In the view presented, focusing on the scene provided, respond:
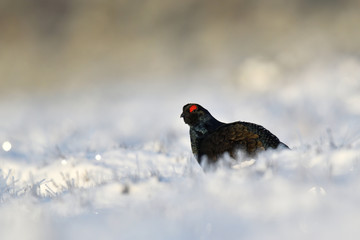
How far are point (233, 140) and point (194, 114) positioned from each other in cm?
106

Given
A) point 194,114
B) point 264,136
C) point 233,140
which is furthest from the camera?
point 194,114

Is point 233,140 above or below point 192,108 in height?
below

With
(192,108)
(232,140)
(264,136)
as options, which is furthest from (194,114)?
(264,136)

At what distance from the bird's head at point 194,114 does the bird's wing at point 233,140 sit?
625 mm

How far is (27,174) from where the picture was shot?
33.9ft

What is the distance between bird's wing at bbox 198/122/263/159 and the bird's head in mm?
625

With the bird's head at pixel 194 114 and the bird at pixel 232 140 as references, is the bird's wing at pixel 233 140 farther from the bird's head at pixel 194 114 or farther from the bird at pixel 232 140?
the bird's head at pixel 194 114

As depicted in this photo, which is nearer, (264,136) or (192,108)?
(264,136)

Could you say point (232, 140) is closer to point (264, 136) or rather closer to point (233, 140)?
A: point (233, 140)

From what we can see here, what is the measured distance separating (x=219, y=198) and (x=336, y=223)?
→ 44.9 inches

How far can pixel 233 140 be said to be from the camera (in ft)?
20.6

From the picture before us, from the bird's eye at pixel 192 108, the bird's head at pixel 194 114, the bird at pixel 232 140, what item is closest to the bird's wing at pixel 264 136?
the bird at pixel 232 140

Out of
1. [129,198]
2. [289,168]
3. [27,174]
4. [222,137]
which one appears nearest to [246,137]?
[222,137]

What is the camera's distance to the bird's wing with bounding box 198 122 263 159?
6254 millimetres
